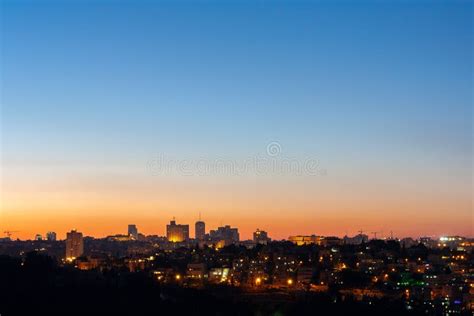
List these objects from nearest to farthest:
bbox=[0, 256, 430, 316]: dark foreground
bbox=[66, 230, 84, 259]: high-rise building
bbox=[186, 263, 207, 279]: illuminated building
Answer: bbox=[0, 256, 430, 316]: dark foreground → bbox=[186, 263, 207, 279]: illuminated building → bbox=[66, 230, 84, 259]: high-rise building

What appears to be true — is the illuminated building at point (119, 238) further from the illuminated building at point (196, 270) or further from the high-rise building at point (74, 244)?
the illuminated building at point (196, 270)

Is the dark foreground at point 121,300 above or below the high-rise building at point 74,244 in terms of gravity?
below

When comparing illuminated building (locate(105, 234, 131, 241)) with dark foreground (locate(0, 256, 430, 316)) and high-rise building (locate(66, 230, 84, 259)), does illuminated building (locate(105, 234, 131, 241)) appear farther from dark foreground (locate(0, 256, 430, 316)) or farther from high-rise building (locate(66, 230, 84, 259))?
dark foreground (locate(0, 256, 430, 316))

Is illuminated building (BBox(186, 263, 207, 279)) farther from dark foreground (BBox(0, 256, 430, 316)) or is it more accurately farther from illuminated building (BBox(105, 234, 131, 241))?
illuminated building (BBox(105, 234, 131, 241))

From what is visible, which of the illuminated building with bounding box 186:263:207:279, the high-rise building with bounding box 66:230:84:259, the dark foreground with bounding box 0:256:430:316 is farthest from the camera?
the high-rise building with bounding box 66:230:84:259

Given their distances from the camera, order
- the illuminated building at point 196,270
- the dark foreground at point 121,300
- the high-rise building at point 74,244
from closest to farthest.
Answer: the dark foreground at point 121,300 < the illuminated building at point 196,270 < the high-rise building at point 74,244

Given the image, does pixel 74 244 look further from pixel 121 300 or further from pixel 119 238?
pixel 121 300

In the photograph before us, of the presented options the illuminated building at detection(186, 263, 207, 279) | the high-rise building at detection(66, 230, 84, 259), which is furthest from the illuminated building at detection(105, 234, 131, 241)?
the illuminated building at detection(186, 263, 207, 279)

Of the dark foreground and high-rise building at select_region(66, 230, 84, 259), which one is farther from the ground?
high-rise building at select_region(66, 230, 84, 259)

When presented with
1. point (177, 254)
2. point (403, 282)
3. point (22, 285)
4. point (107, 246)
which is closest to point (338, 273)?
point (403, 282)

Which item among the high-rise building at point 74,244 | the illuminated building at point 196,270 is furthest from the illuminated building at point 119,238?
the illuminated building at point 196,270

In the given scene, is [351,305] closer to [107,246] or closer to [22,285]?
[22,285]

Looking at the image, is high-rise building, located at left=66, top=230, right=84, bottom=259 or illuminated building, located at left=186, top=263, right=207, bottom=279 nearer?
illuminated building, located at left=186, top=263, right=207, bottom=279
